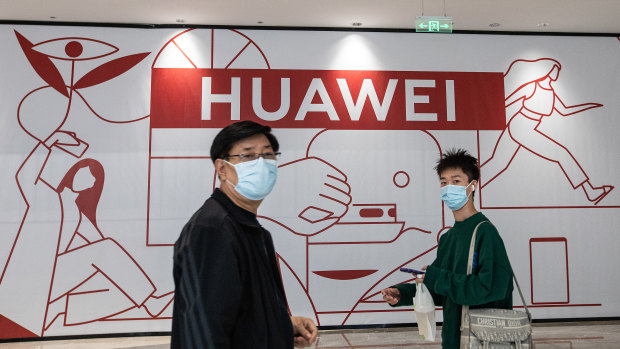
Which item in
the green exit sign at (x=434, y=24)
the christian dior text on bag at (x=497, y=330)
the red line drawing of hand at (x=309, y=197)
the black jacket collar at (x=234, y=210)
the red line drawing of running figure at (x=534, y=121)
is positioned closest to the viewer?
the black jacket collar at (x=234, y=210)

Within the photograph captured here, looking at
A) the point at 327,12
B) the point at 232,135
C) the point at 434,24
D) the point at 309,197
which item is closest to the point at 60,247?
the point at 309,197

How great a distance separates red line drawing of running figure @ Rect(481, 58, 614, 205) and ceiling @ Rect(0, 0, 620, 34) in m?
0.52

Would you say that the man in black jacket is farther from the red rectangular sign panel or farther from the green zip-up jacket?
the red rectangular sign panel

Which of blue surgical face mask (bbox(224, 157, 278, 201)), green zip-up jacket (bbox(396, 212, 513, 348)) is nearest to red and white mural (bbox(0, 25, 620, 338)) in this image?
green zip-up jacket (bbox(396, 212, 513, 348))

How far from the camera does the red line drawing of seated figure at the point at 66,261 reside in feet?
13.8

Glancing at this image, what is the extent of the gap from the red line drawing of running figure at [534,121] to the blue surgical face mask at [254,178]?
3.74 metres

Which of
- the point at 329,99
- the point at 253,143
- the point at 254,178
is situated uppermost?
the point at 329,99

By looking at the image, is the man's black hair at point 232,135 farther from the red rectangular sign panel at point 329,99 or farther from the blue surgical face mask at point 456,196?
the red rectangular sign panel at point 329,99

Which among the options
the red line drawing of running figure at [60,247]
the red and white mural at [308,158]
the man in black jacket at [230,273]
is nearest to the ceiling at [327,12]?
the red and white mural at [308,158]

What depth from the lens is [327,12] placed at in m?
4.38

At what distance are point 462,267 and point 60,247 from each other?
398 centimetres

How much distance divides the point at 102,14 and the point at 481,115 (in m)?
4.18

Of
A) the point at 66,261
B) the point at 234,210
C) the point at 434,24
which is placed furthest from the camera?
→ the point at 66,261

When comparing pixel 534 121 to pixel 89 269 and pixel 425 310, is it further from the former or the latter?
pixel 89 269
